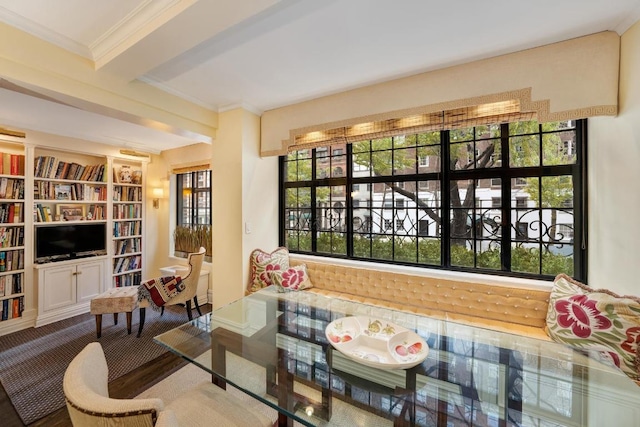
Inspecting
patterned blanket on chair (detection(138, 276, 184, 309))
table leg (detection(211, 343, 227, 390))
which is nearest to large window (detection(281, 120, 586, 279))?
patterned blanket on chair (detection(138, 276, 184, 309))

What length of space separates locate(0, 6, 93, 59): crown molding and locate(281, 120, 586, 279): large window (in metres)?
2.15

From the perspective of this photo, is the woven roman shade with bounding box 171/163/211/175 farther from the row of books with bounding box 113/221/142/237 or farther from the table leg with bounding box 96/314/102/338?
the table leg with bounding box 96/314/102/338

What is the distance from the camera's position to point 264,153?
9.98 feet

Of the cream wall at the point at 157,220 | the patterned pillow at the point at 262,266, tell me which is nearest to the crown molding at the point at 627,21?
the patterned pillow at the point at 262,266

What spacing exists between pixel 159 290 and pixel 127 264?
1867 mm

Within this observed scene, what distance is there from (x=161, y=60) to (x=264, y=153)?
136 centimetres

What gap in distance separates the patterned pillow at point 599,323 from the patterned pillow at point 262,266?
239 centimetres

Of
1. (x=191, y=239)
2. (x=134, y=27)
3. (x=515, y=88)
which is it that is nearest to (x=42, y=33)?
(x=134, y=27)

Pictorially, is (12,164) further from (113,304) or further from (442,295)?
(442,295)

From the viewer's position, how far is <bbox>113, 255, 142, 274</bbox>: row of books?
4098 millimetres

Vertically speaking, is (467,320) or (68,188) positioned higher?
(68,188)

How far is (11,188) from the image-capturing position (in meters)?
3.09

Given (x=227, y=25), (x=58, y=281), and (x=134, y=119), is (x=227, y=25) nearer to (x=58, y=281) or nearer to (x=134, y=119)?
(x=134, y=119)

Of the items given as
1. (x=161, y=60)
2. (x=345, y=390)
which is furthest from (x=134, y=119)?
(x=345, y=390)
